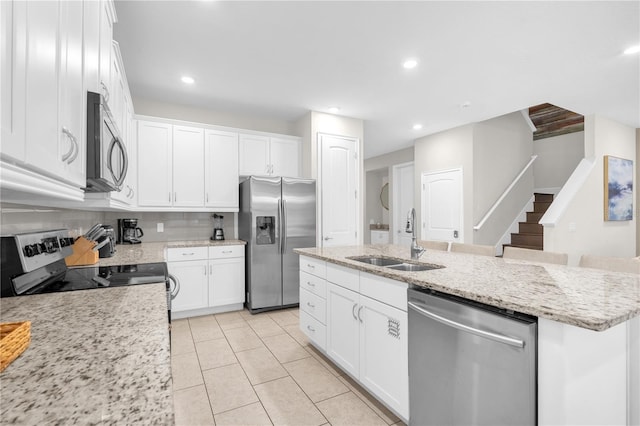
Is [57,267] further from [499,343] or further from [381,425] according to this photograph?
[499,343]

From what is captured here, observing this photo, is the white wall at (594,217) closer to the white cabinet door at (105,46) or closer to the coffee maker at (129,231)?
the white cabinet door at (105,46)

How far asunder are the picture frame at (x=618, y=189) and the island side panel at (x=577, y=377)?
4816mm

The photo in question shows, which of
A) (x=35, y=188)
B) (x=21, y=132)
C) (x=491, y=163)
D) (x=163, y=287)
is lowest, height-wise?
(x=163, y=287)

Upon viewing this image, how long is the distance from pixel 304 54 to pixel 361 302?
2.25m

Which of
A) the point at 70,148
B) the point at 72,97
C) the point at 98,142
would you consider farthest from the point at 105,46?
the point at 70,148

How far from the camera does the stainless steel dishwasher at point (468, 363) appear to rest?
110 centimetres

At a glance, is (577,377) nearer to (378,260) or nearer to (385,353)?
(385,353)

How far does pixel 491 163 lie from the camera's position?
195 inches

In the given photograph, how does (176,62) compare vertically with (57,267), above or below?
above

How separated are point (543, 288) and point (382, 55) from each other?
2.36 metres

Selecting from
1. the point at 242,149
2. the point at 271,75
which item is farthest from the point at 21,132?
the point at 242,149

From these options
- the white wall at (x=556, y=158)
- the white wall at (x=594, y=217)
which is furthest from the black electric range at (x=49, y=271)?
the white wall at (x=556, y=158)

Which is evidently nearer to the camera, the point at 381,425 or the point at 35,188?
the point at 35,188

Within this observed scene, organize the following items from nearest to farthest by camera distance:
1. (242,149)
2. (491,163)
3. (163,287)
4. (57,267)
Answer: (163,287)
(57,267)
(242,149)
(491,163)
